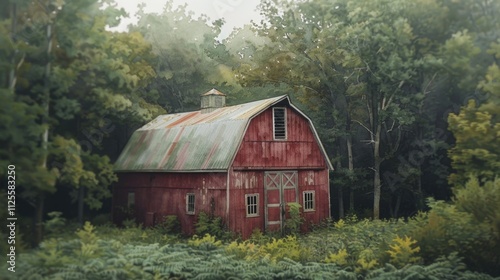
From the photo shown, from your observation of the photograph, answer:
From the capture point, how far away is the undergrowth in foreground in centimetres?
1191

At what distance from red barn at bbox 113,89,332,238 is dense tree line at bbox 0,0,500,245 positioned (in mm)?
1975

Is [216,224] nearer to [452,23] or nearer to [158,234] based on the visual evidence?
[158,234]

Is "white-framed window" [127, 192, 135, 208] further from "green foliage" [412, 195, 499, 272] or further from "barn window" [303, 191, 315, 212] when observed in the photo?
"green foliage" [412, 195, 499, 272]

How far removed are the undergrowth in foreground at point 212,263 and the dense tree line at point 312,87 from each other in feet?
5.41

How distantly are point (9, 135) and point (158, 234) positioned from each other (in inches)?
348

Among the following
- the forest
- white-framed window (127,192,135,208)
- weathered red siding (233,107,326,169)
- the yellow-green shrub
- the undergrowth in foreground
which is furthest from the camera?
white-framed window (127,192,135,208)

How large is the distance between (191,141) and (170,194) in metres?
2.54

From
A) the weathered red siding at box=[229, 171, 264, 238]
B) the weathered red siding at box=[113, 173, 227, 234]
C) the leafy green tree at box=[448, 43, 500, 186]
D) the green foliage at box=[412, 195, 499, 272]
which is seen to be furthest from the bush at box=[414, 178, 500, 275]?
the weathered red siding at box=[113, 173, 227, 234]

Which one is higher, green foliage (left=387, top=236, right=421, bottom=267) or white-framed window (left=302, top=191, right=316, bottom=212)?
white-framed window (left=302, top=191, right=316, bottom=212)

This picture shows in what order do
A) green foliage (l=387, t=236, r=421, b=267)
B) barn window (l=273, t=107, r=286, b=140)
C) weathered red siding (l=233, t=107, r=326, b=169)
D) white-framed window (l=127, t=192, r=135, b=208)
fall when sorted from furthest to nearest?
1. white-framed window (l=127, t=192, r=135, b=208)
2. barn window (l=273, t=107, r=286, b=140)
3. weathered red siding (l=233, t=107, r=326, b=169)
4. green foliage (l=387, t=236, r=421, b=267)

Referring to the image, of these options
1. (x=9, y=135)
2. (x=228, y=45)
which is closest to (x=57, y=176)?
(x=9, y=135)

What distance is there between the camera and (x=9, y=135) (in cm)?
1198

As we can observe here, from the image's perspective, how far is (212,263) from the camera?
44.8ft

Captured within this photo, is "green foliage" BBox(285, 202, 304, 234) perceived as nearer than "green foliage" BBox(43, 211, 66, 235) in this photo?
No
